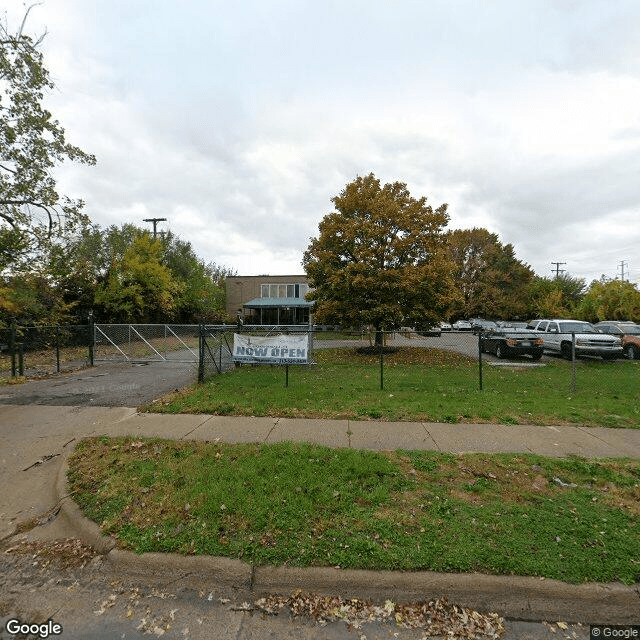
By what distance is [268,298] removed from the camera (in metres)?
39.4

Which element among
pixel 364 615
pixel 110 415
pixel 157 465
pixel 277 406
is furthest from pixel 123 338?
pixel 364 615

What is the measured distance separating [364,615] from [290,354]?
651 cm

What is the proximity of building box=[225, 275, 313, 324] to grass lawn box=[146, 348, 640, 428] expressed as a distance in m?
25.9

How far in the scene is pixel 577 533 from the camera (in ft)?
9.60

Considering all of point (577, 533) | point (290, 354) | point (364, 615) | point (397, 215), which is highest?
point (397, 215)

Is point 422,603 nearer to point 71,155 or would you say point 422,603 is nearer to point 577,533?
point 577,533

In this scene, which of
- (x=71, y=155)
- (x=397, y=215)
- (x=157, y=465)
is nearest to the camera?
(x=157, y=465)

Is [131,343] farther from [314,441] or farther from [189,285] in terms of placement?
[189,285]

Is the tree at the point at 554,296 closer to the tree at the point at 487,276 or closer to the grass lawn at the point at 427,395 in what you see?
the tree at the point at 487,276

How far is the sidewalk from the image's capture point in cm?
241

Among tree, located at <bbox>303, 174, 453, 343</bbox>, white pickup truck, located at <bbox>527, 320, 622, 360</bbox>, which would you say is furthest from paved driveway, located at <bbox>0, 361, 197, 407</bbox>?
white pickup truck, located at <bbox>527, 320, 622, 360</bbox>

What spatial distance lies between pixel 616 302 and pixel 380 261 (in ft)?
77.3
